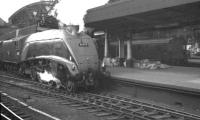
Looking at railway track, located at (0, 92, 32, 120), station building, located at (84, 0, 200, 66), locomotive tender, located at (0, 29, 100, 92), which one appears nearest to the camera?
railway track, located at (0, 92, 32, 120)

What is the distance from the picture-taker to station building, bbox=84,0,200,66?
1291cm

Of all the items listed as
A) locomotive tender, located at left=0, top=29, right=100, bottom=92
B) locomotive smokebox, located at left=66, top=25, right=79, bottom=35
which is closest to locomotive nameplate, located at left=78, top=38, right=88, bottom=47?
locomotive tender, located at left=0, top=29, right=100, bottom=92

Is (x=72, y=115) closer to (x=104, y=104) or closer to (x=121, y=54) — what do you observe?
(x=104, y=104)

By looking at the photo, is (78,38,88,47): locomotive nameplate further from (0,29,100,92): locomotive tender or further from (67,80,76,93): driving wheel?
(67,80,76,93): driving wheel

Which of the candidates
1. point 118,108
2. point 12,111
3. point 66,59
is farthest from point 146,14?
point 12,111

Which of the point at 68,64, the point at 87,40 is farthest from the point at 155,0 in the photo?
the point at 68,64

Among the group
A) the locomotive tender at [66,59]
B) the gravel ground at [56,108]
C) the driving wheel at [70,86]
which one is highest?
the locomotive tender at [66,59]

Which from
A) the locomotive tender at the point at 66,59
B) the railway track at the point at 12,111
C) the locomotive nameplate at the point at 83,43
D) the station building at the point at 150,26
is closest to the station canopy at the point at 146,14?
the station building at the point at 150,26

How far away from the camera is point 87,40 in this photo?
12.2 m

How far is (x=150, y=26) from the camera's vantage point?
16.5m

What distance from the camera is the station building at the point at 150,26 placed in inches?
508

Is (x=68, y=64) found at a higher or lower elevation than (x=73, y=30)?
lower

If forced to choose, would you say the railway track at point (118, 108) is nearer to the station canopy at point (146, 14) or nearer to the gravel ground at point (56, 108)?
the gravel ground at point (56, 108)

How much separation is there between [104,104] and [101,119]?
1.77 meters
